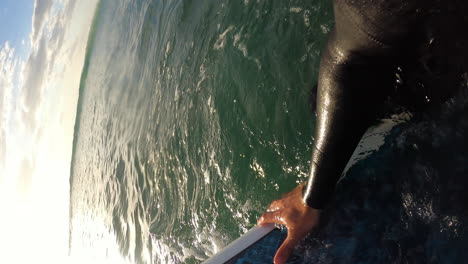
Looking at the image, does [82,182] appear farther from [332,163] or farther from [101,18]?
[332,163]

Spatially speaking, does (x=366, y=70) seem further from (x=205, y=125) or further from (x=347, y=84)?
(x=205, y=125)

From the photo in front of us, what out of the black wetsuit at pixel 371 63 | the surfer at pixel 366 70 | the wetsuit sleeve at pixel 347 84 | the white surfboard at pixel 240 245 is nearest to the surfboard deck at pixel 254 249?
the white surfboard at pixel 240 245

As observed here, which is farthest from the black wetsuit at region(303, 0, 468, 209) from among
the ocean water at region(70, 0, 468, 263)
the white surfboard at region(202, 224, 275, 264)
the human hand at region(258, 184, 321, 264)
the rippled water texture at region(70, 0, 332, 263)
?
the rippled water texture at region(70, 0, 332, 263)

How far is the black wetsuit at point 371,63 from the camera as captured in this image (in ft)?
5.61

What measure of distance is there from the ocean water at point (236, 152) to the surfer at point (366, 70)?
218mm

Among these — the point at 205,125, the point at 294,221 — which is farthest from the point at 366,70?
the point at 205,125

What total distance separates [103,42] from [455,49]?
15340 millimetres

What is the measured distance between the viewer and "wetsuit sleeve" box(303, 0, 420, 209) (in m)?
1.82

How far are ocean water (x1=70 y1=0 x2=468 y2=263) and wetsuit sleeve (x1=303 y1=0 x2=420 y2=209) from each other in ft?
1.82

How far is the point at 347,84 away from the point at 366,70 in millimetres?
131

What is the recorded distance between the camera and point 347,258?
9.04ft

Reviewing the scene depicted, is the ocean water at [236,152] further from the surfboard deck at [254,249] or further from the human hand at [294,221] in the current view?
the surfboard deck at [254,249]

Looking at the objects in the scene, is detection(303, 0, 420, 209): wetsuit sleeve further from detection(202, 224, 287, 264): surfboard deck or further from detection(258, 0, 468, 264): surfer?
detection(202, 224, 287, 264): surfboard deck

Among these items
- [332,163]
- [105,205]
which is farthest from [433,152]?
[105,205]
